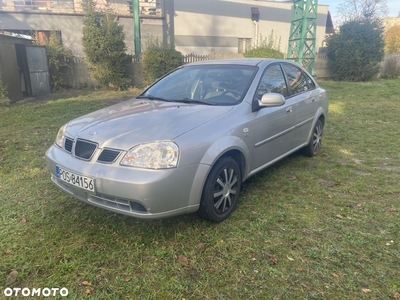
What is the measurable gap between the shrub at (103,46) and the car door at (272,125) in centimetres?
971

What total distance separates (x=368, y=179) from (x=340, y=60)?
46.2 ft

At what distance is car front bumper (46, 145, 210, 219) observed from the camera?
7.83ft

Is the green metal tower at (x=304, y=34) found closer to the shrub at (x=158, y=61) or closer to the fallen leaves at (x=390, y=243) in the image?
the shrub at (x=158, y=61)

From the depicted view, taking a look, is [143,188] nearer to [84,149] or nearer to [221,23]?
[84,149]

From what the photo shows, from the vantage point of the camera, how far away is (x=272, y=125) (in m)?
3.57

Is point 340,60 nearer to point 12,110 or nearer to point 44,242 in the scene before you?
point 12,110

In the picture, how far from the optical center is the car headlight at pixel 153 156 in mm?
2443

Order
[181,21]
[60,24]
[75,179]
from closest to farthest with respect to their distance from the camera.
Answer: [75,179] < [60,24] < [181,21]

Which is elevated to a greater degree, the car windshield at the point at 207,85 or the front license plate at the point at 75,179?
the car windshield at the point at 207,85

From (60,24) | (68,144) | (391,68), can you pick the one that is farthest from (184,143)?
(60,24)

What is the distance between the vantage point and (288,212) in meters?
3.21

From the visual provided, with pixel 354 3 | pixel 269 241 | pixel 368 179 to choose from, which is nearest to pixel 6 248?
pixel 269 241

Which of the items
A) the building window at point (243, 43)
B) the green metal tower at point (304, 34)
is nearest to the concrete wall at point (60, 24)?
the building window at point (243, 43)

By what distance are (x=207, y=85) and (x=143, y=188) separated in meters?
1.75
